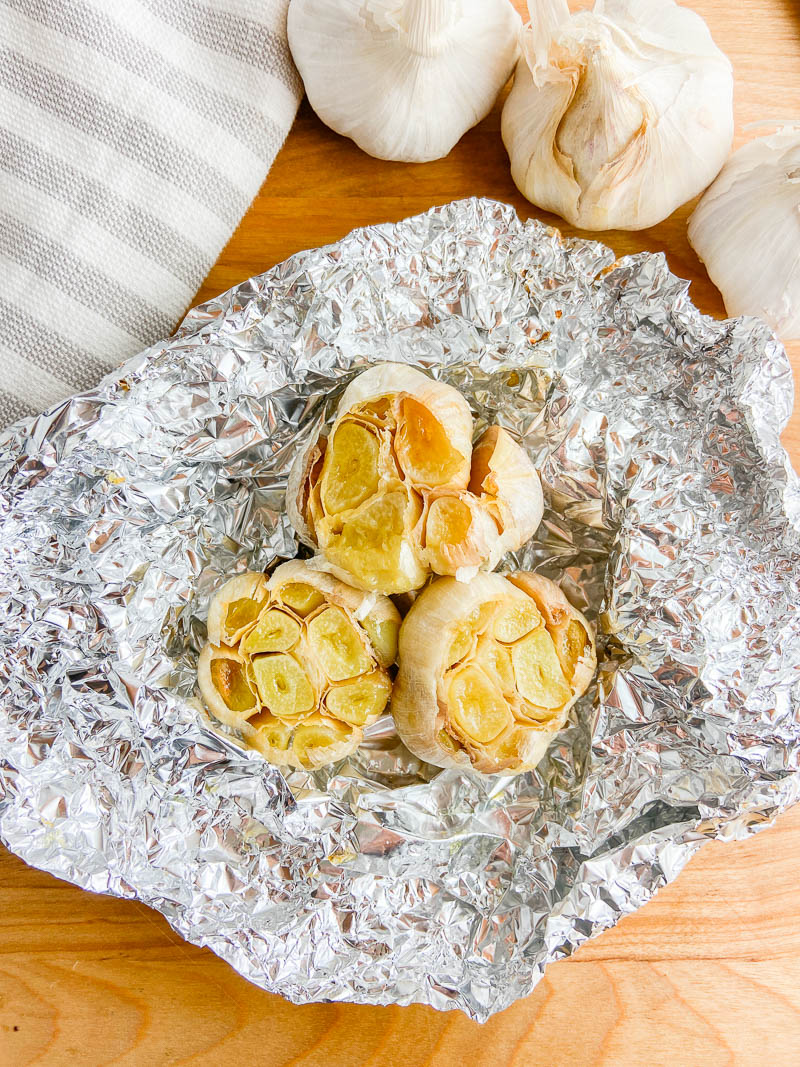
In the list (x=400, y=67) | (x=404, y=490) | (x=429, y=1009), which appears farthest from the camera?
(x=429, y=1009)

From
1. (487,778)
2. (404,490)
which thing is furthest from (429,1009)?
(404,490)

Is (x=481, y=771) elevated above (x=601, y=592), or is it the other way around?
(x=601, y=592)

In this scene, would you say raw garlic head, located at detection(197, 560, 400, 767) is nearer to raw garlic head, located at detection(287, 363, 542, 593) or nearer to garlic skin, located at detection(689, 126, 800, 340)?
raw garlic head, located at detection(287, 363, 542, 593)

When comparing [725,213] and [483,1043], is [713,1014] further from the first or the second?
[725,213]

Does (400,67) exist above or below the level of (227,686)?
above

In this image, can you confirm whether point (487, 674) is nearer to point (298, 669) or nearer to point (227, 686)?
point (298, 669)

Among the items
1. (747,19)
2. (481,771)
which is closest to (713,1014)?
(481,771)

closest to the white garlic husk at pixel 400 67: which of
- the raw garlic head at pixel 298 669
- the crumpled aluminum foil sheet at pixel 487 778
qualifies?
the crumpled aluminum foil sheet at pixel 487 778

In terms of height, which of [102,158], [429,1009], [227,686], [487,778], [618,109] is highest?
[618,109]
